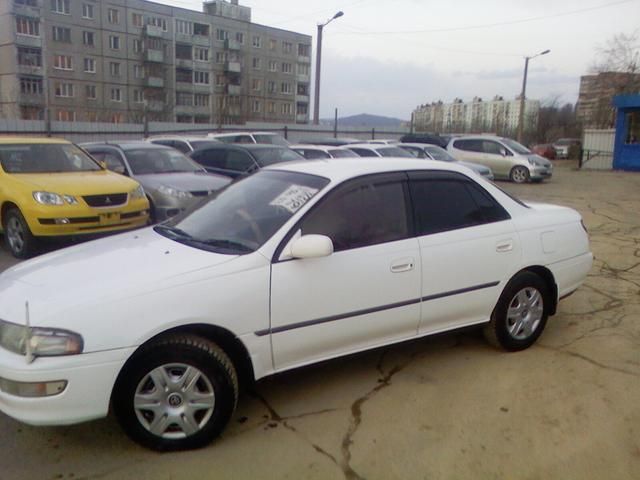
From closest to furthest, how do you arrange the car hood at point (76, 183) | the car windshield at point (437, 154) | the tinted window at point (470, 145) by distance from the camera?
the car hood at point (76, 183), the car windshield at point (437, 154), the tinted window at point (470, 145)

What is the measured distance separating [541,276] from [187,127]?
87.2ft

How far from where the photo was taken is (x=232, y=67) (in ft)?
218

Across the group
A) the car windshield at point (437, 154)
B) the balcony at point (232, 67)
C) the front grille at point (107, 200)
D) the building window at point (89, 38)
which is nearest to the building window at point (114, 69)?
the building window at point (89, 38)

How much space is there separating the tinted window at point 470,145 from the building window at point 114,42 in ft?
155

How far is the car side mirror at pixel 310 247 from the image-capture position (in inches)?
124

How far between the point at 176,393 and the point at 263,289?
2.42ft

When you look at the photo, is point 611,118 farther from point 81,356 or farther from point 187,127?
point 81,356

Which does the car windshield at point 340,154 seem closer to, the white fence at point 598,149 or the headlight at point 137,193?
the headlight at point 137,193

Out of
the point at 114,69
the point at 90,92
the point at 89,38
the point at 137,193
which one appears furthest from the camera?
the point at 114,69

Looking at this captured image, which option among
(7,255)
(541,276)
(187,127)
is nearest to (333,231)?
(541,276)

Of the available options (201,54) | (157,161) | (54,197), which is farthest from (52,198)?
(201,54)

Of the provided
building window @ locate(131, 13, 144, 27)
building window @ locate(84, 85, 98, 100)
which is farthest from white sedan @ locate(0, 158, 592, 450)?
building window @ locate(131, 13, 144, 27)

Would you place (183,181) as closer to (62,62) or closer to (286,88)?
(62,62)

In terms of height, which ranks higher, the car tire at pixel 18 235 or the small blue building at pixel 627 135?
the small blue building at pixel 627 135
